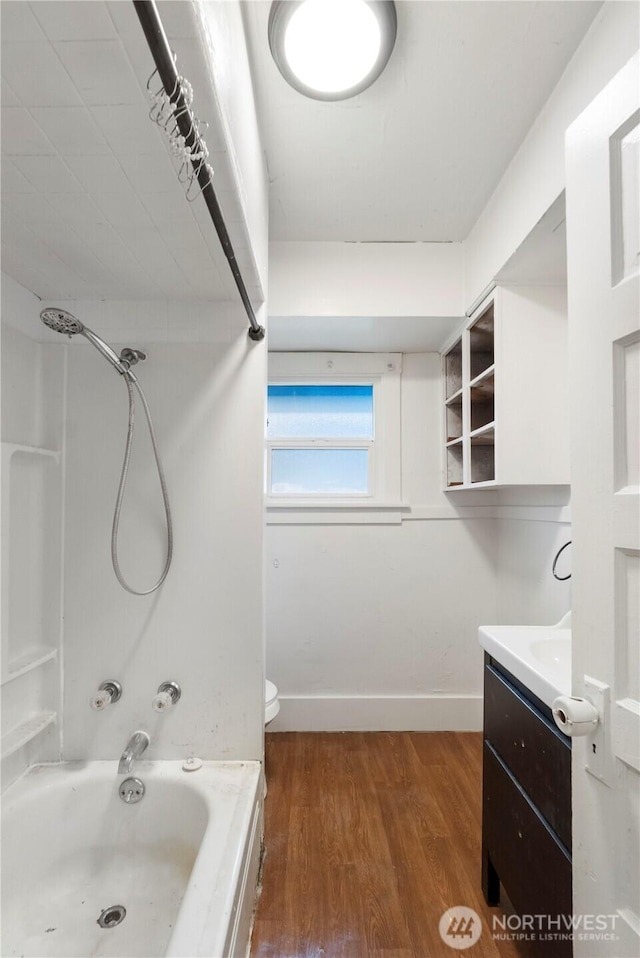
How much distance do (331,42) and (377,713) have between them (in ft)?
9.33

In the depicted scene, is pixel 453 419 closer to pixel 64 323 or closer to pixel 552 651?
pixel 552 651

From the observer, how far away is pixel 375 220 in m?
2.00

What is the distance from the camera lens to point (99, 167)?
937 mm

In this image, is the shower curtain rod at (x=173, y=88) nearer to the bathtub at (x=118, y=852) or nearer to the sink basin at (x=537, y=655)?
the sink basin at (x=537, y=655)

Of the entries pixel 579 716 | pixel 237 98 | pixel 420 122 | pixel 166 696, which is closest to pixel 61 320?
pixel 237 98

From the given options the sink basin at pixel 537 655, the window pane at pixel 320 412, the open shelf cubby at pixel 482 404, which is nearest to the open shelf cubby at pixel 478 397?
→ the open shelf cubby at pixel 482 404

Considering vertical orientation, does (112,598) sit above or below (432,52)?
below

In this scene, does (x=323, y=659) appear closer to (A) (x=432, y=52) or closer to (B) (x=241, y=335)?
(B) (x=241, y=335)

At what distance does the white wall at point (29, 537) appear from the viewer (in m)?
1.40

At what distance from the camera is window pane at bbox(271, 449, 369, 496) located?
2.68 metres

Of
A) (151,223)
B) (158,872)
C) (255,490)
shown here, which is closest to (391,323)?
(255,490)

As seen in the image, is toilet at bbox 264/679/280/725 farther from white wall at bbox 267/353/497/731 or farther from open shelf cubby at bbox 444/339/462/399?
open shelf cubby at bbox 444/339/462/399

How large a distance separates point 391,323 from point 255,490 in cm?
118

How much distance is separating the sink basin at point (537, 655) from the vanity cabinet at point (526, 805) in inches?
2.7
